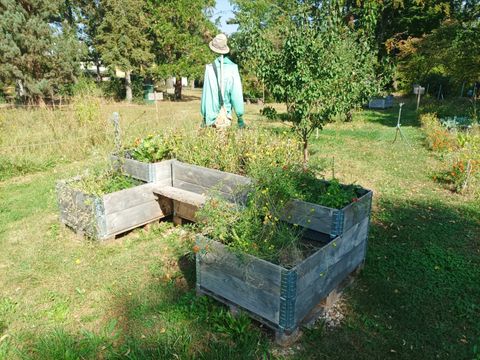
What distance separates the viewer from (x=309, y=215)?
10.9 feet

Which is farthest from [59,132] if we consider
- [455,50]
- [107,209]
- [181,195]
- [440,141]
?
[455,50]

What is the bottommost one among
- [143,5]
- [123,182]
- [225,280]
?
[225,280]

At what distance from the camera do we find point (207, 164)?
181 inches

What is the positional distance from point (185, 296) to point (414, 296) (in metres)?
2.14

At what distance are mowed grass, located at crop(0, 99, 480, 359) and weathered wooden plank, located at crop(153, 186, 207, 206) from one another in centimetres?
53

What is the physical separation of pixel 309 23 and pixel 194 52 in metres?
19.2

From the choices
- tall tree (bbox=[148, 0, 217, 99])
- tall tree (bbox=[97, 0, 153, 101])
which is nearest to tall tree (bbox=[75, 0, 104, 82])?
tall tree (bbox=[97, 0, 153, 101])

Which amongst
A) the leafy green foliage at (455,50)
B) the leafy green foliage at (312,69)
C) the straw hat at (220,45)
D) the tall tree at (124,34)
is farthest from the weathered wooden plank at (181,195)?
the tall tree at (124,34)

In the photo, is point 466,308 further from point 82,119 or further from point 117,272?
point 82,119

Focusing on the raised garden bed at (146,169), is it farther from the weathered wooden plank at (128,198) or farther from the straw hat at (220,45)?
the straw hat at (220,45)

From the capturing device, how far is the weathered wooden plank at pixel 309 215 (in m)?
3.18

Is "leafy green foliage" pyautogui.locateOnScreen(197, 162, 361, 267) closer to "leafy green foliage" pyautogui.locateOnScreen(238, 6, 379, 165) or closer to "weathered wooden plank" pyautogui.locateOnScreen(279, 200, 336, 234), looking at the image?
"weathered wooden plank" pyautogui.locateOnScreen(279, 200, 336, 234)

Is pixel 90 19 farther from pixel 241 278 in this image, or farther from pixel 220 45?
pixel 241 278

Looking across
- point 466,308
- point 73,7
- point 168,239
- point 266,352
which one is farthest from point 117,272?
point 73,7
